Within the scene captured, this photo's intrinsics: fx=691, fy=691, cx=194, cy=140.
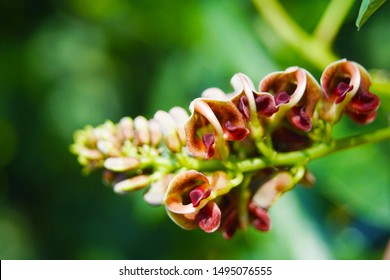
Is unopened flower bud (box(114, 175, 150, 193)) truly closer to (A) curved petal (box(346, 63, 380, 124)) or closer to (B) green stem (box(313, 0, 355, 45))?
(A) curved petal (box(346, 63, 380, 124))

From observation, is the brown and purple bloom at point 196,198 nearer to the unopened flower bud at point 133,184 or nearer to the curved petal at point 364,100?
the unopened flower bud at point 133,184

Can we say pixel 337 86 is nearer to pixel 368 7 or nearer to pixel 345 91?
pixel 345 91

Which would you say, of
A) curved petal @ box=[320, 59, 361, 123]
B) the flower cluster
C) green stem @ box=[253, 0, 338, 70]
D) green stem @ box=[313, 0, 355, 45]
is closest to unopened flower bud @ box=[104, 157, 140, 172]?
the flower cluster

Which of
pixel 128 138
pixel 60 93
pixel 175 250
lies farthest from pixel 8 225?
pixel 128 138

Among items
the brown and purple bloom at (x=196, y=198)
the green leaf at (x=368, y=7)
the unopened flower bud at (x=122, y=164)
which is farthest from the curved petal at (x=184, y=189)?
the green leaf at (x=368, y=7)

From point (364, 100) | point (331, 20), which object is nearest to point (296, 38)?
point (331, 20)
